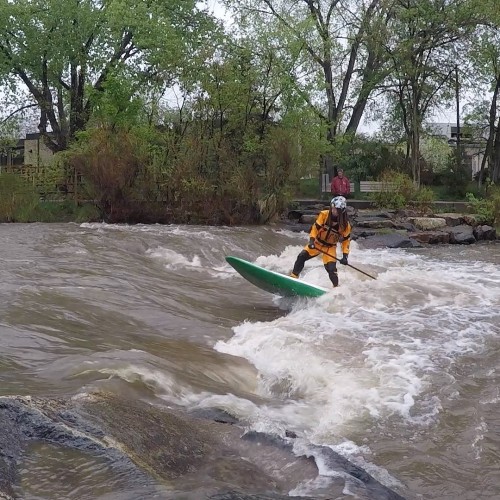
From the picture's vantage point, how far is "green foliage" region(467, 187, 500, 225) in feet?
69.8

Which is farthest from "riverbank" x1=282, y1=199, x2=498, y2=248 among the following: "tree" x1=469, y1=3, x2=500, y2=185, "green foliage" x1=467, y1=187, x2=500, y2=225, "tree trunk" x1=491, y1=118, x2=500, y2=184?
"tree" x1=469, y1=3, x2=500, y2=185

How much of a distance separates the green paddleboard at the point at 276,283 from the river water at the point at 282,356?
0.16m

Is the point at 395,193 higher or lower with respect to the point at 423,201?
higher

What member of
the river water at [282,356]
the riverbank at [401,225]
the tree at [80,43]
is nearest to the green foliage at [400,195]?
the riverbank at [401,225]

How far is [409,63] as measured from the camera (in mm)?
26344

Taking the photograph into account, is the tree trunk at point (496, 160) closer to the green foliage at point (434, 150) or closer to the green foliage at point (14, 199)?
the green foliage at point (434, 150)

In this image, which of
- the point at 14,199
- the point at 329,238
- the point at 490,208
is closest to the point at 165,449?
the point at 329,238

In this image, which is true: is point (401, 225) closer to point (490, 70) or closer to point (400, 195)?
point (400, 195)

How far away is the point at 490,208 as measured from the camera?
2172cm

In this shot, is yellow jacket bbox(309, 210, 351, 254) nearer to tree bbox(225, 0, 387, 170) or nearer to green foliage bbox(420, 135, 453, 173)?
tree bbox(225, 0, 387, 170)

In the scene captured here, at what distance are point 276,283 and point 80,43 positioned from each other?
20.3 m

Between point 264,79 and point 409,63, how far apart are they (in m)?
8.45

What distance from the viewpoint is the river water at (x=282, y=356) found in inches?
165

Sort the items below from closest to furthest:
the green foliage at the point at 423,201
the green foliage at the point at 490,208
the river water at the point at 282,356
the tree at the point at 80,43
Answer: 1. the river water at the point at 282,356
2. the green foliage at the point at 490,208
3. the green foliage at the point at 423,201
4. the tree at the point at 80,43
